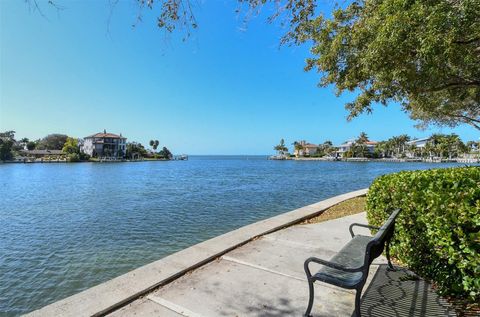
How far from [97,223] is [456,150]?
130784 millimetres

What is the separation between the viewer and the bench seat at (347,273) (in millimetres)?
2518

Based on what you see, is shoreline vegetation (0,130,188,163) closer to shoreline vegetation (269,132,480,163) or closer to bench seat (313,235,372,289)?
shoreline vegetation (269,132,480,163)

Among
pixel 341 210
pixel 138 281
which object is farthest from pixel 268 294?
pixel 341 210

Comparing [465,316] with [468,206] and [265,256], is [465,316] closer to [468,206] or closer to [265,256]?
[468,206]

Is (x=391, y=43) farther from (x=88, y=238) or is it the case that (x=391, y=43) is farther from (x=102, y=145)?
(x=102, y=145)

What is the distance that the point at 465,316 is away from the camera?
2.78 metres

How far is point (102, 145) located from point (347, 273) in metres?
124

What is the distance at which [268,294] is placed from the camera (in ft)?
11.3

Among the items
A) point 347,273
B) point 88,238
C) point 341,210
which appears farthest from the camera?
point 88,238

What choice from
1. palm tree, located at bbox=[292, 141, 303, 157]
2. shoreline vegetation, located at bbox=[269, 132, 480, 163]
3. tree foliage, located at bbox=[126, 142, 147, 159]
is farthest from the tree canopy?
palm tree, located at bbox=[292, 141, 303, 157]

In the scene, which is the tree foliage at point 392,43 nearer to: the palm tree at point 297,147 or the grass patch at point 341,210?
the grass patch at point 341,210

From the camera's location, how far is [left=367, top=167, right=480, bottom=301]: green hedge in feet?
8.80

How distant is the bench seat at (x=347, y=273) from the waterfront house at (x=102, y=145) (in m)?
123

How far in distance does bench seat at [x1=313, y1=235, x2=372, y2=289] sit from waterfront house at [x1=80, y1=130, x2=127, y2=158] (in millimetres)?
123249
